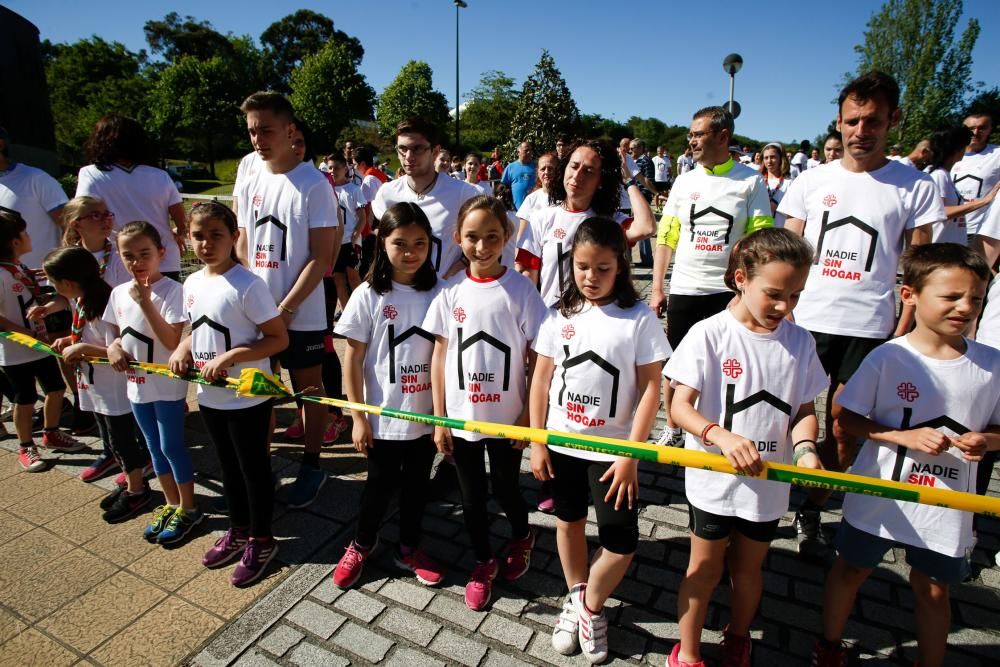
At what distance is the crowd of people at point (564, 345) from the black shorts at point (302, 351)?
2 centimetres

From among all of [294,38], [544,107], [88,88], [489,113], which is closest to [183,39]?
[294,38]

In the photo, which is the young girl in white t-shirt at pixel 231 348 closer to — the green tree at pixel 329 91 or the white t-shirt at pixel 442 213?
the white t-shirt at pixel 442 213

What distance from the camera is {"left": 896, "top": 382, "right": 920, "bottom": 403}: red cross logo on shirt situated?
6.37ft

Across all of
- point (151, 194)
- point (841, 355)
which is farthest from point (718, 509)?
point (151, 194)

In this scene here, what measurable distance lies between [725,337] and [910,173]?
167 cm

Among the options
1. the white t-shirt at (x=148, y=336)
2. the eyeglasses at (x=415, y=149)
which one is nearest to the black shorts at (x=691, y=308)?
the eyeglasses at (x=415, y=149)

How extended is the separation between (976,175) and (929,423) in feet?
19.6

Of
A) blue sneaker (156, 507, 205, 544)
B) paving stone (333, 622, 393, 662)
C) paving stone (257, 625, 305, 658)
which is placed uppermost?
blue sneaker (156, 507, 205, 544)

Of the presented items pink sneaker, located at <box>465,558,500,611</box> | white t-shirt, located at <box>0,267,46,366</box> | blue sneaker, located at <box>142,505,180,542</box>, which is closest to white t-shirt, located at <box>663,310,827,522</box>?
pink sneaker, located at <box>465,558,500,611</box>

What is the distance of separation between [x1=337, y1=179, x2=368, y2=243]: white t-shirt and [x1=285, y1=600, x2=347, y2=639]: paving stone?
4872mm

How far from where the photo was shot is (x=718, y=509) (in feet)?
6.54

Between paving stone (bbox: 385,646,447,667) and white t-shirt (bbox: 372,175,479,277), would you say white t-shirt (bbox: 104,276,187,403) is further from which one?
paving stone (bbox: 385,646,447,667)

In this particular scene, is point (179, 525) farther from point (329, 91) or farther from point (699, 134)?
point (329, 91)

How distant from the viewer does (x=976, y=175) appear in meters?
6.04
